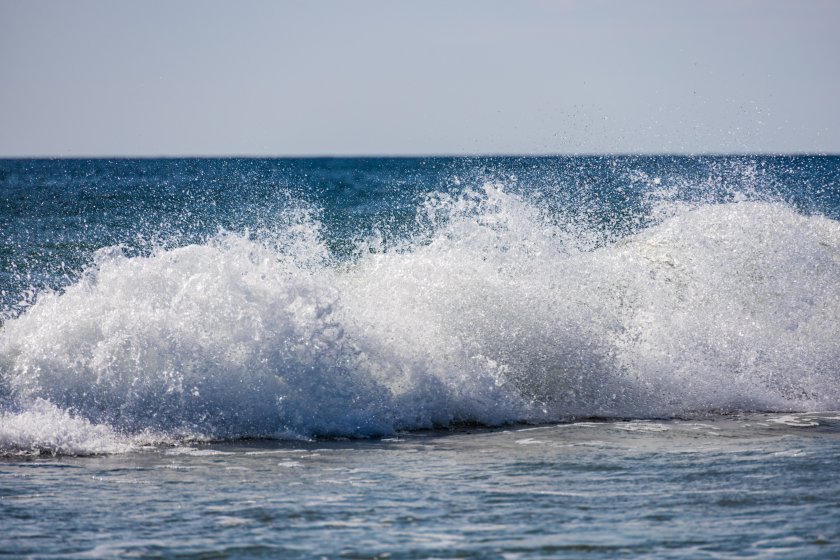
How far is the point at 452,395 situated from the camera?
28.6 ft

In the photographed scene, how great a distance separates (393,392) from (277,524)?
3208mm

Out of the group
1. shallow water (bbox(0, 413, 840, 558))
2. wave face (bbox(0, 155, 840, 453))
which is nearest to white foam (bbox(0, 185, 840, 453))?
wave face (bbox(0, 155, 840, 453))

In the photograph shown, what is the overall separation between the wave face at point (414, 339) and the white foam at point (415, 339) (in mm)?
19

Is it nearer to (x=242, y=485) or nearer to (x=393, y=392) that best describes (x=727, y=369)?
(x=393, y=392)

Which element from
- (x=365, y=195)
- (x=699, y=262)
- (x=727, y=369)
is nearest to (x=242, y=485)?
(x=727, y=369)

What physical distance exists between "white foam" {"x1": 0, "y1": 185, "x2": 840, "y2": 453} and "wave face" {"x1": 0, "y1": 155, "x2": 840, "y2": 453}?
0.02 m

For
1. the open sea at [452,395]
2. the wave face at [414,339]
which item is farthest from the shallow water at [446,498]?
the wave face at [414,339]

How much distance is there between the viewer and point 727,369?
9.66 metres

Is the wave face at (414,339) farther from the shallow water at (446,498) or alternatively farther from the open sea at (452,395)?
the shallow water at (446,498)

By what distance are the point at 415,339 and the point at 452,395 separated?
0.74m

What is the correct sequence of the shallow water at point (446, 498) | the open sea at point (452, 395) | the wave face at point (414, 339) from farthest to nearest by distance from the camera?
the wave face at point (414, 339), the open sea at point (452, 395), the shallow water at point (446, 498)

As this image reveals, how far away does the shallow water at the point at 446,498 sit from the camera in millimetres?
5184

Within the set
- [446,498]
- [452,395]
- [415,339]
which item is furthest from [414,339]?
[446,498]

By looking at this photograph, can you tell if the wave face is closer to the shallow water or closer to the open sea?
the open sea
